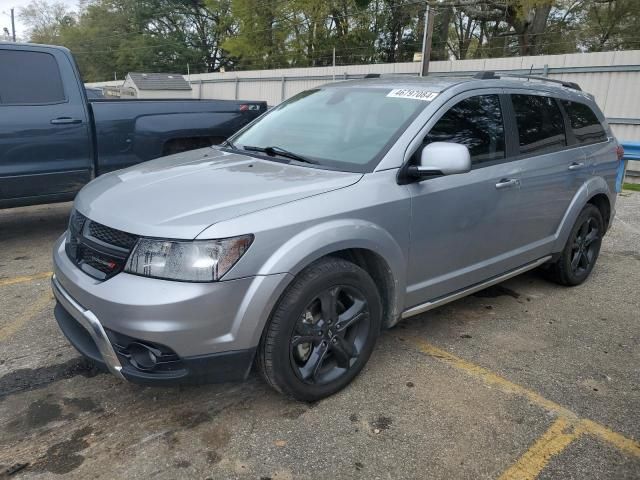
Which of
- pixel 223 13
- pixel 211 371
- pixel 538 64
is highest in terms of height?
pixel 223 13

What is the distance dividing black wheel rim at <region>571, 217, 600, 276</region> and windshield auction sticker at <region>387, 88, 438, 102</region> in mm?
2049

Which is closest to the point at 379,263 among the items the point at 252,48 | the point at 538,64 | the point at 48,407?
the point at 48,407

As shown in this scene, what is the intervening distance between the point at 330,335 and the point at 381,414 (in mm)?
486

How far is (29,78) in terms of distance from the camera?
5.07m

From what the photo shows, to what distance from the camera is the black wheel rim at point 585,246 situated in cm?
463

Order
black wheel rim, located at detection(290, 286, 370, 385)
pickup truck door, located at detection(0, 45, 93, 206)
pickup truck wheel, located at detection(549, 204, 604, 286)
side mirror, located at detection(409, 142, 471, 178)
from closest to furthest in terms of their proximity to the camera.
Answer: black wheel rim, located at detection(290, 286, 370, 385), side mirror, located at detection(409, 142, 471, 178), pickup truck wheel, located at detection(549, 204, 604, 286), pickup truck door, located at detection(0, 45, 93, 206)

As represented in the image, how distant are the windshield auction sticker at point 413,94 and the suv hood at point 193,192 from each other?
0.80 m

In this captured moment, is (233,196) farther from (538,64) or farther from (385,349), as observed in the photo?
(538,64)

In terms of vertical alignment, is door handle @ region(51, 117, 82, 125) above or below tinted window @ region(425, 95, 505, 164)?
below

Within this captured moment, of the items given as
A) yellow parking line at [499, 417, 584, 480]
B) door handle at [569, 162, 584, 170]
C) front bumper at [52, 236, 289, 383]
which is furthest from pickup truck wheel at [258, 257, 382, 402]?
door handle at [569, 162, 584, 170]

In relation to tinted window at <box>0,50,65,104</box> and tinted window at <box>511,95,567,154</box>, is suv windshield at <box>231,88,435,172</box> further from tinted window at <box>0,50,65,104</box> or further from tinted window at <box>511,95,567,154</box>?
tinted window at <box>0,50,65,104</box>

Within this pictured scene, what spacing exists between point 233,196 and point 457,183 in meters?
1.43

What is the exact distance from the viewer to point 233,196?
2.62 m

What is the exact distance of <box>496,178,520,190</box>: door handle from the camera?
3541mm
